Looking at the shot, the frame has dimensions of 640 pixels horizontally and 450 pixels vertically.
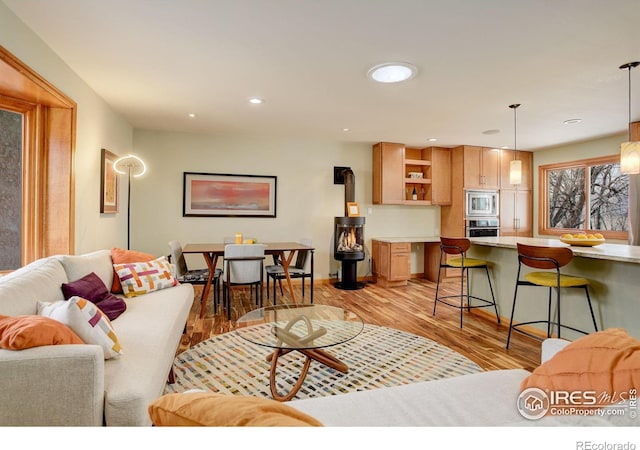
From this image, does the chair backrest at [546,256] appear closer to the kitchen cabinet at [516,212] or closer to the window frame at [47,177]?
the kitchen cabinet at [516,212]

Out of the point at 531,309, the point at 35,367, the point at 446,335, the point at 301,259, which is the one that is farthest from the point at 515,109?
the point at 35,367

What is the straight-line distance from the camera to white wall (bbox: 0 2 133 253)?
6.85 ft

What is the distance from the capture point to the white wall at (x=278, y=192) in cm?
480

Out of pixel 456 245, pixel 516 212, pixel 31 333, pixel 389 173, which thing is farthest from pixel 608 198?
pixel 31 333

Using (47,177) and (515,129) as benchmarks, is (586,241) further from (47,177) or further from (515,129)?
(47,177)

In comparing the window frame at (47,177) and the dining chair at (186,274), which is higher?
the window frame at (47,177)

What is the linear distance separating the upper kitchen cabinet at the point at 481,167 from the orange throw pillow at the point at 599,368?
5.02 metres

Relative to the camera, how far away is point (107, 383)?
1.32 metres

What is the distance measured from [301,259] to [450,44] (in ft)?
9.99

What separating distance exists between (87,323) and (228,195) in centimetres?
374

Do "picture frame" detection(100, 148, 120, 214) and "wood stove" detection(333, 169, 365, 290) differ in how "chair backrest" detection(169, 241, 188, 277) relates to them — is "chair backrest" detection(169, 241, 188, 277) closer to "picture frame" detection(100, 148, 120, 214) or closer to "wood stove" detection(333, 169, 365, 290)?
"picture frame" detection(100, 148, 120, 214)

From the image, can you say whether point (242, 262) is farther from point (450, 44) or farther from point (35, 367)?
point (450, 44)

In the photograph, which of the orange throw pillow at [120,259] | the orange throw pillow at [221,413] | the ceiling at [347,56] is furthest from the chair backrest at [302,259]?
the orange throw pillow at [221,413]

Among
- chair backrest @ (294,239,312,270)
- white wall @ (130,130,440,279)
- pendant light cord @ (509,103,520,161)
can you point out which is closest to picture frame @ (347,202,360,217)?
white wall @ (130,130,440,279)
